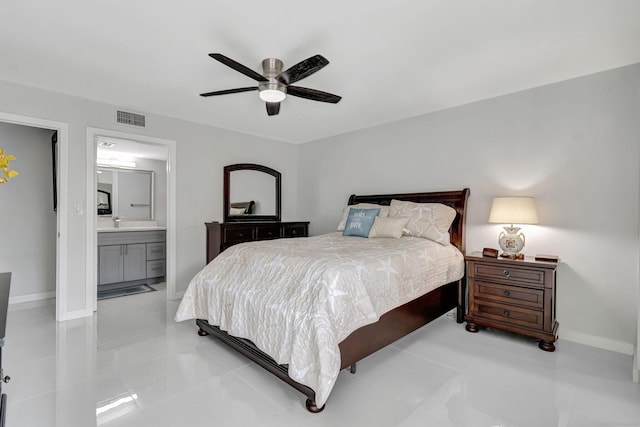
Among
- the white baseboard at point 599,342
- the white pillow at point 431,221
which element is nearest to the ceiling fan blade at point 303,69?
the white pillow at point 431,221

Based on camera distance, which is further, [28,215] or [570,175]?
[28,215]

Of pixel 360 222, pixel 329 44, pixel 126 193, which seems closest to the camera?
pixel 329 44

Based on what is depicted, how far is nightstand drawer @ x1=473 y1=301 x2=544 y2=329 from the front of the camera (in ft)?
8.80

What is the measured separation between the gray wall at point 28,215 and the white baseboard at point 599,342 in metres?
6.07

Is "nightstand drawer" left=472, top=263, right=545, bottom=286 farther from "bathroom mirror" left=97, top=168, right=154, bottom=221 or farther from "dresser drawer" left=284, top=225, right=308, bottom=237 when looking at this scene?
"bathroom mirror" left=97, top=168, right=154, bottom=221

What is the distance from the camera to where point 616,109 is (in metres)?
2.65

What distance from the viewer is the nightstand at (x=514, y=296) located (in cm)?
262

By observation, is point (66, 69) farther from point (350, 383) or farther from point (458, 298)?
point (458, 298)

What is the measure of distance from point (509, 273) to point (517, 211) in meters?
0.57

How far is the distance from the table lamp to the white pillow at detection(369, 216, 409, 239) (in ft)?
2.86

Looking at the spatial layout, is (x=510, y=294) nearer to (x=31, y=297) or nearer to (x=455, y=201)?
(x=455, y=201)

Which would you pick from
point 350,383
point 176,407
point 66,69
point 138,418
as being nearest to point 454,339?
point 350,383

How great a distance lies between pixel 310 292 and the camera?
1938 mm

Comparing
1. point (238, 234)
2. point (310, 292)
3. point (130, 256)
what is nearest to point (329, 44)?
point (310, 292)
